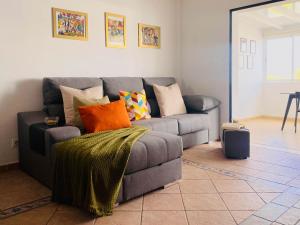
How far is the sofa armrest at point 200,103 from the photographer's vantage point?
12.6 ft

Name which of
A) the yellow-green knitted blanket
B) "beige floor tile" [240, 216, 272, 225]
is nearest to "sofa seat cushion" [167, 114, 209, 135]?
the yellow-green knitted blanket

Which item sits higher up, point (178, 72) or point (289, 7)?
point (289, 7)

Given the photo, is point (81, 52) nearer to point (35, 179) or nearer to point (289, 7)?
point (35, 179)

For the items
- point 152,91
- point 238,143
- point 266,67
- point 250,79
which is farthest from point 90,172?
point 266,67

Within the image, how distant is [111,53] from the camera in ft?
12.3

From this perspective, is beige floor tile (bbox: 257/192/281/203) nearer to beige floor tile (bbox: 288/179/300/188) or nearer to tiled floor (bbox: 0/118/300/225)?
tiled floor (bbox: 0/118/300/225)

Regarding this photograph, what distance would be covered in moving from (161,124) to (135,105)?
1.29 ft

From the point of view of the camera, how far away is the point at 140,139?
2.29 meters

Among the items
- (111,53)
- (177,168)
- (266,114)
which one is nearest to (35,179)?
(177,168)

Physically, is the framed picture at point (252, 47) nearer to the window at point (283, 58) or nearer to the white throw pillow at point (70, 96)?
the window at point (283, 58)

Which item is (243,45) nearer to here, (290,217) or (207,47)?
(207,47)

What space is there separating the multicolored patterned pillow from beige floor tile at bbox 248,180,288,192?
56.3 inches

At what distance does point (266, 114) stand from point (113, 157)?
18.2ft

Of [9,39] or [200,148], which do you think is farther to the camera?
[200,148]
